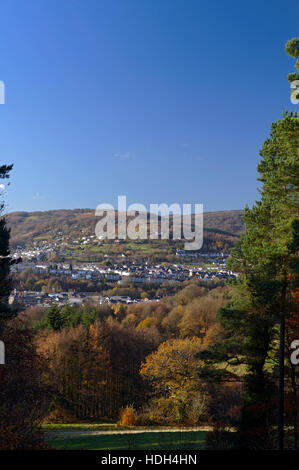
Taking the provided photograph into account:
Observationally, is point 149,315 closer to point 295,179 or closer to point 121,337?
point 121,337

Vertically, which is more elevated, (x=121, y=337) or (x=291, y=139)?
(x=291, y=139)

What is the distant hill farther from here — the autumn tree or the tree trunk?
the tree trunk

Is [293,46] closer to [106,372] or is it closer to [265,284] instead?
[265,284]

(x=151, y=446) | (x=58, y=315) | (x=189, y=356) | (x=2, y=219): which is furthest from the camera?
(x=58, y=315)

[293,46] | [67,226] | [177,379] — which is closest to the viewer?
[293,46]

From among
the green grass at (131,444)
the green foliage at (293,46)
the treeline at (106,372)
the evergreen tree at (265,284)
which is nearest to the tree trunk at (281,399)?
the evergreen tree at (265,284)

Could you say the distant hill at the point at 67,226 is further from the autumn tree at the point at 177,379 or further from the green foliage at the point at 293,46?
the green foliage at the point at 293,46

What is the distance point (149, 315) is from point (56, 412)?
105 ft

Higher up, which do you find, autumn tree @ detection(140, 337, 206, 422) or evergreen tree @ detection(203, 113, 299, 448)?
evergreen tree @ detection(203, 113, 299, 448)

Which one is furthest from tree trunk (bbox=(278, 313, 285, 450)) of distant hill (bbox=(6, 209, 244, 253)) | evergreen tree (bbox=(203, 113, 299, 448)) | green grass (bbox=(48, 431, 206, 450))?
distant hill (bbox=(6, 209, 244, 253))

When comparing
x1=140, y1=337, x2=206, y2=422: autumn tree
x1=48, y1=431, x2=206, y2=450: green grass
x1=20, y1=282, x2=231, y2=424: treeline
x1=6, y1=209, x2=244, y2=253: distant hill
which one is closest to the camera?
x1=48, y1=431, x2=206, y2=450: green grass

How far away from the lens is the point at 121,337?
35.3 m

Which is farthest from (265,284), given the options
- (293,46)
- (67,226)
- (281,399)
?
(67,226)
